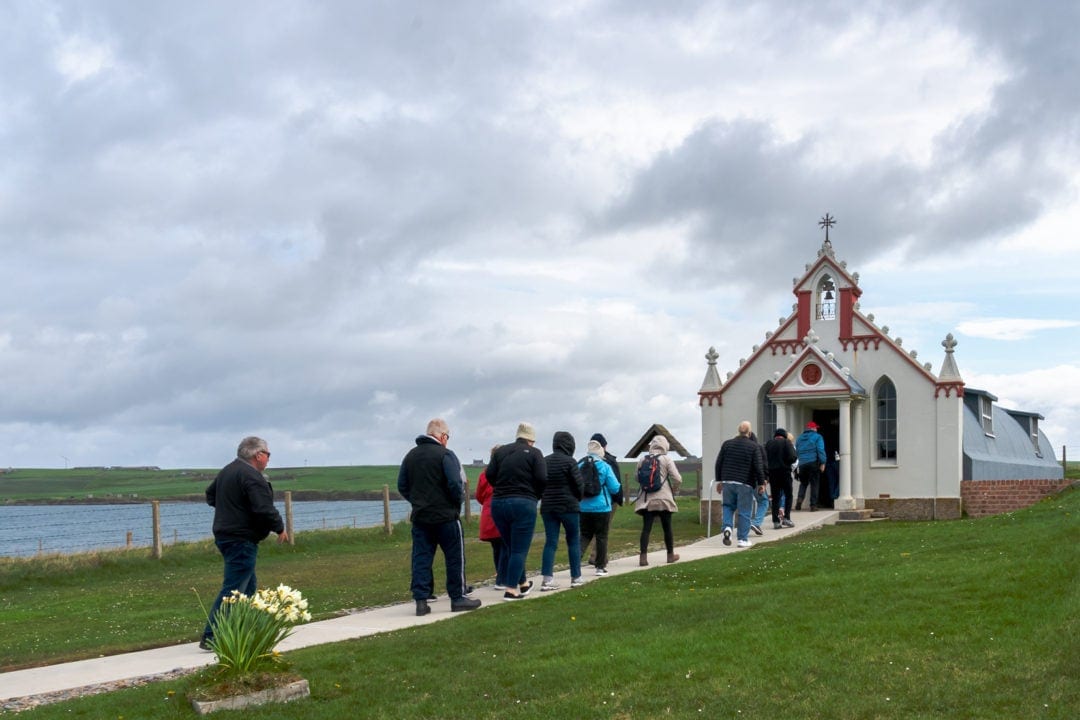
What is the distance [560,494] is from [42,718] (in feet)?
24.4

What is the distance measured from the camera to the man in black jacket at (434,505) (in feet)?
43.7

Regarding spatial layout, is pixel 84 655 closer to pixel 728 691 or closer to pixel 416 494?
pixel 416 494

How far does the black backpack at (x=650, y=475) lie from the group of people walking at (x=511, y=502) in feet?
2.66

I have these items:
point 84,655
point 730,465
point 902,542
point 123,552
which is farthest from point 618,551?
point 123,552

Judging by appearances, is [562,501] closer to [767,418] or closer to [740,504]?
[740,504]

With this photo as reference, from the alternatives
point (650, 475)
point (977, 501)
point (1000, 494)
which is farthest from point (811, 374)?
point (650, 475)

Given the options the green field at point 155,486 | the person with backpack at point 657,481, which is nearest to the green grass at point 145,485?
the green field at point 155,486

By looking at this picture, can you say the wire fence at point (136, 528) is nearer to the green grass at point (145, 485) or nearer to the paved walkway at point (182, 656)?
the green grass at point (145, 485)

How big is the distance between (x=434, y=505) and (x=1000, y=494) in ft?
65.2

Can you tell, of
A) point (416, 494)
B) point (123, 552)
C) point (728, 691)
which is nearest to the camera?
point (728, 691)

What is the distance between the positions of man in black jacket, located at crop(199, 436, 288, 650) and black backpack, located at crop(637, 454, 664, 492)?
7.41m

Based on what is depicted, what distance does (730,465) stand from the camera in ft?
66.4

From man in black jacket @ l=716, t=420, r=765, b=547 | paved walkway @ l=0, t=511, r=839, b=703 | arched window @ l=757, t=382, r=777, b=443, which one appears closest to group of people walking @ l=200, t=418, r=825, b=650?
paved walkway @ l=0, t=511, r=839, b=703

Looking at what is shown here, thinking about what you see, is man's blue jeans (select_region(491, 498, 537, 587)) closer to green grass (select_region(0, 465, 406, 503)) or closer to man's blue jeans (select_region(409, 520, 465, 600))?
man's blue jeans (select_region(409, 520, 465, 600))
